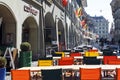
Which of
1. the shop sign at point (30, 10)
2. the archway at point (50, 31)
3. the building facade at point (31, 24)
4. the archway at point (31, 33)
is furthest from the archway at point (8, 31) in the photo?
the archway at point (50, 31)

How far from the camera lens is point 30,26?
33.0 m

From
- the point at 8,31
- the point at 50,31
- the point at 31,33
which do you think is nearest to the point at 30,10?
the point at 8,31

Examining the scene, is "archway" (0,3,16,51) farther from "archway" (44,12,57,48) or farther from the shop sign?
"archway" (44,12,57,48)

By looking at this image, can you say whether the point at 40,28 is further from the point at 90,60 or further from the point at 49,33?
the point at 90,60

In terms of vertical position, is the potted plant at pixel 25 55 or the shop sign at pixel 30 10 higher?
the shop sign at pixel 30 10

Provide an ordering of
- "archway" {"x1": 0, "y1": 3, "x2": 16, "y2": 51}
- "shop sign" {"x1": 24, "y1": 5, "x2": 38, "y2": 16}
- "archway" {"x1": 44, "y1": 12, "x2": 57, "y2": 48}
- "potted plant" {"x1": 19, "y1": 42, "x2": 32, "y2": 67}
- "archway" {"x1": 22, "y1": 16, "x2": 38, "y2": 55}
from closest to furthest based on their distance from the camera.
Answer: "potted plant" {"x1": 19, "y1": 42, "x2": 32, "y2": 67}, "archway" {"x1": 0, "y1": 3, "x2": 16, "y2": 51}, "shop sign" {"x1": 24, "y1": 5, "x2": 38, "y2": 16}, "archway" {"x1": 22, "y1": 16, "x2": 38, "y2": 55}, "archway" {"x1": 44, "y1": 12, "x2": 57, "y2": 48}

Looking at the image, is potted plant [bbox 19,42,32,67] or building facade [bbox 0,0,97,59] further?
building facade [bbox 0,0,97,59]

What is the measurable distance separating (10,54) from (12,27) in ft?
17.1

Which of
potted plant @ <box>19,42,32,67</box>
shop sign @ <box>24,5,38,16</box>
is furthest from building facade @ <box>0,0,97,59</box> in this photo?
potted plant @ <box>19,42,32,67</box>

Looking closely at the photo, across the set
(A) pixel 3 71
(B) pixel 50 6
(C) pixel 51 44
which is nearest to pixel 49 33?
(C) pixel 51 44

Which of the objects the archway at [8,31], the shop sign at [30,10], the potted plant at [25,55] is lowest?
the potted plant at [25,55]

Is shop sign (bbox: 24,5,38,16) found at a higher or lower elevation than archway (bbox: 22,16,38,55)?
higher

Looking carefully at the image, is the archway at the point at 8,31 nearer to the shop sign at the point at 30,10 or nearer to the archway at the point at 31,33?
the shop sign at the point at 30,10

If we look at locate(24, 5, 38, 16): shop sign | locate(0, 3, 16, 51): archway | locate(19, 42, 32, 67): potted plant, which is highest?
locate(24, 5, 38, 16): shop sign
